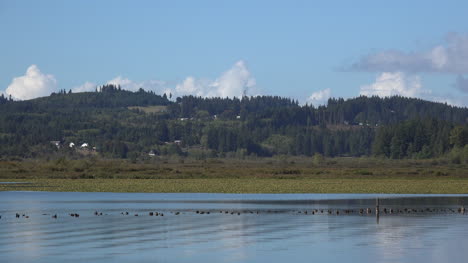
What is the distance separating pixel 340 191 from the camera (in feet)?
324

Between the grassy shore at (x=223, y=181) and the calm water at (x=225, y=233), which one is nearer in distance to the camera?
the calm water at (x=225, y=233)

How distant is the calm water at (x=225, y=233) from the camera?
129ft

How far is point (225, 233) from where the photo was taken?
4922cm

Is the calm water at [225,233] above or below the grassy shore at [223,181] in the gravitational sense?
below

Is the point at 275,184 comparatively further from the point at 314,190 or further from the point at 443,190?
the point at 443,190

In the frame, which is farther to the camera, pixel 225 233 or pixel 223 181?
pixel 223 181

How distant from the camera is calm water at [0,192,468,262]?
39.3 meters

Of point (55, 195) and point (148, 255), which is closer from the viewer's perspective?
point (148, 255)

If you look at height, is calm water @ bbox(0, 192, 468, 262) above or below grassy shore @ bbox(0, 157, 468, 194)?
below

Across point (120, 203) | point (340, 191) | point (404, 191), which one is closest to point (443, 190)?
point (404, 191)

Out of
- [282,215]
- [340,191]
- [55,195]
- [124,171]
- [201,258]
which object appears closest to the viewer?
[201,258]

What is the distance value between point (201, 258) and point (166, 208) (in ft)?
105

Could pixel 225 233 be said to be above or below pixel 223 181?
below

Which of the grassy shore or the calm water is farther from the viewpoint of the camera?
the grassy shore
